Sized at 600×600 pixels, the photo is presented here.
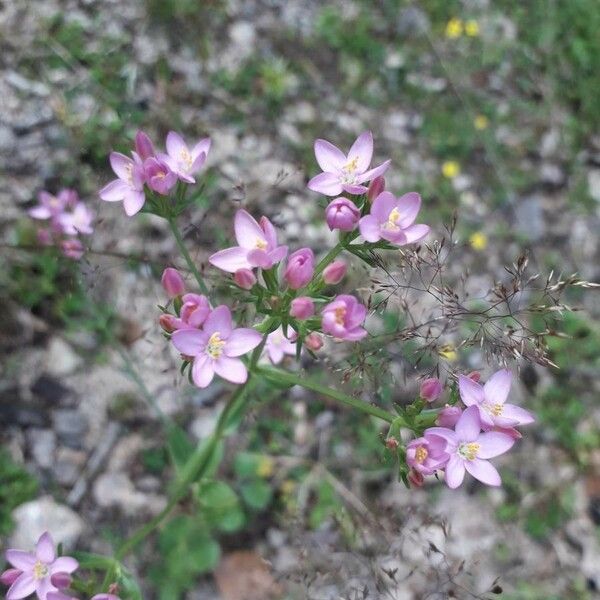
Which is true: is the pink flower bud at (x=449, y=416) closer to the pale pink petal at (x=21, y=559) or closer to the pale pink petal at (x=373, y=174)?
the pale pink petal at (x=373, y=174)


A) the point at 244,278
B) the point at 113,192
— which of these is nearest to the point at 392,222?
the point at 244,278

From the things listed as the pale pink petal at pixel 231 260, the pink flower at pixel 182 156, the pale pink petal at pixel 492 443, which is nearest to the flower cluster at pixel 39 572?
the pale pink petal at pixel 231 260

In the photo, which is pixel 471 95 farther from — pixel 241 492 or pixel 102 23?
pixel 241 492

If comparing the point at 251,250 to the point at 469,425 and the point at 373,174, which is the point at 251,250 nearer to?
the point at 373,174

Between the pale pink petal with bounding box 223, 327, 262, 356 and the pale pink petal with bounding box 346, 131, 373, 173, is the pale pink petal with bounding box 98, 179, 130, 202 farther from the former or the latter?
the pale pink petal with bounding box 346, 131, 373, 173

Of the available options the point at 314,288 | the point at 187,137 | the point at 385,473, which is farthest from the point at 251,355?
the point at 187,137

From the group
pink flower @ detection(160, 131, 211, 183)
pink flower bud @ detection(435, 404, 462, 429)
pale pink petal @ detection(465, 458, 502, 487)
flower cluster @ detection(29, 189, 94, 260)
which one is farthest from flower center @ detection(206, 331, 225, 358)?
flower cluster @ detection(29, 189, 94, 260)
